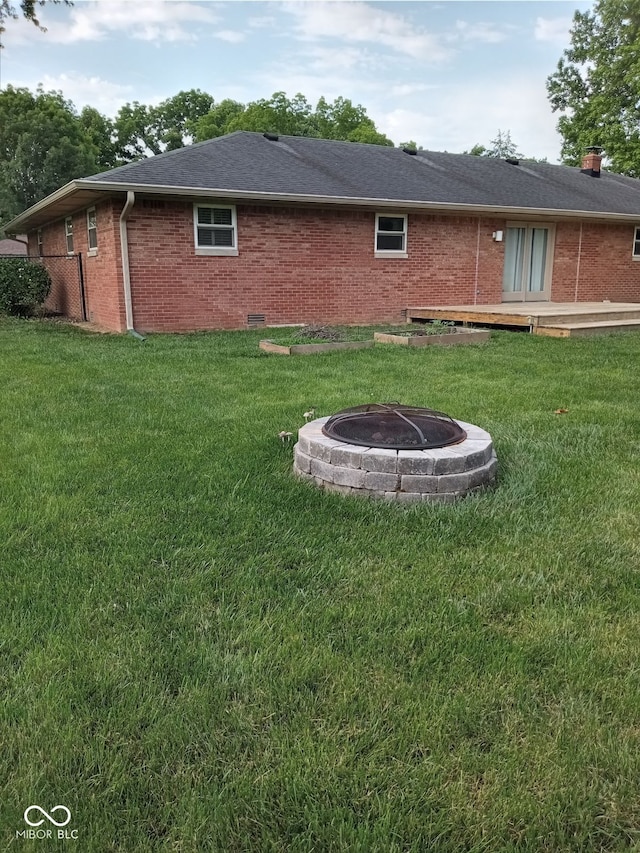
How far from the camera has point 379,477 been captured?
138 inches

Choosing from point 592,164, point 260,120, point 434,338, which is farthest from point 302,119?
point 434,338

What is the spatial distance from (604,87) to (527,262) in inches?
901

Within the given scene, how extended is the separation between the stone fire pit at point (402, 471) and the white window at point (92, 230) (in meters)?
10.6

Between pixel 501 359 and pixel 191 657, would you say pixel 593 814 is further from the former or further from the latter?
pixel 501 359

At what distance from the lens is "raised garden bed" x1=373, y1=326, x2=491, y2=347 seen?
9.70 m

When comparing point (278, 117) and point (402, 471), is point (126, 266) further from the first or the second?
point (278, 117)


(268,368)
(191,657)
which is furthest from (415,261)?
(191,657)

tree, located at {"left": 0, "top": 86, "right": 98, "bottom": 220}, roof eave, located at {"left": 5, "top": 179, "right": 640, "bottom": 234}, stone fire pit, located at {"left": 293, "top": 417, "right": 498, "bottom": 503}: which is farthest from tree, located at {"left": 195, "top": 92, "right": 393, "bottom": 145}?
stone fire pit, located at {"left": 293, "top": 417, "right": 498, "bottom": 503}

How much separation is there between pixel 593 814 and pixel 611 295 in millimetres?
17640

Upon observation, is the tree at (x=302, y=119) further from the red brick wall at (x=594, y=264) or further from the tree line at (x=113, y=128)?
the red brick wall at (x=594, y=264)

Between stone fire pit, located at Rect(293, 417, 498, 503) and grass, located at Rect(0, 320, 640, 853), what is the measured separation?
120mm

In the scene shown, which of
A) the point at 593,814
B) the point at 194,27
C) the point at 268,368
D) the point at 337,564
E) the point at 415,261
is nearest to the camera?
the point at 593,814

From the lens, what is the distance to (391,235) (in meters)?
13.7

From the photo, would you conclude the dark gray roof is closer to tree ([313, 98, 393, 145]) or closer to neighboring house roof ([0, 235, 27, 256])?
neighboring house roof ([0, 235, 27, 256])
